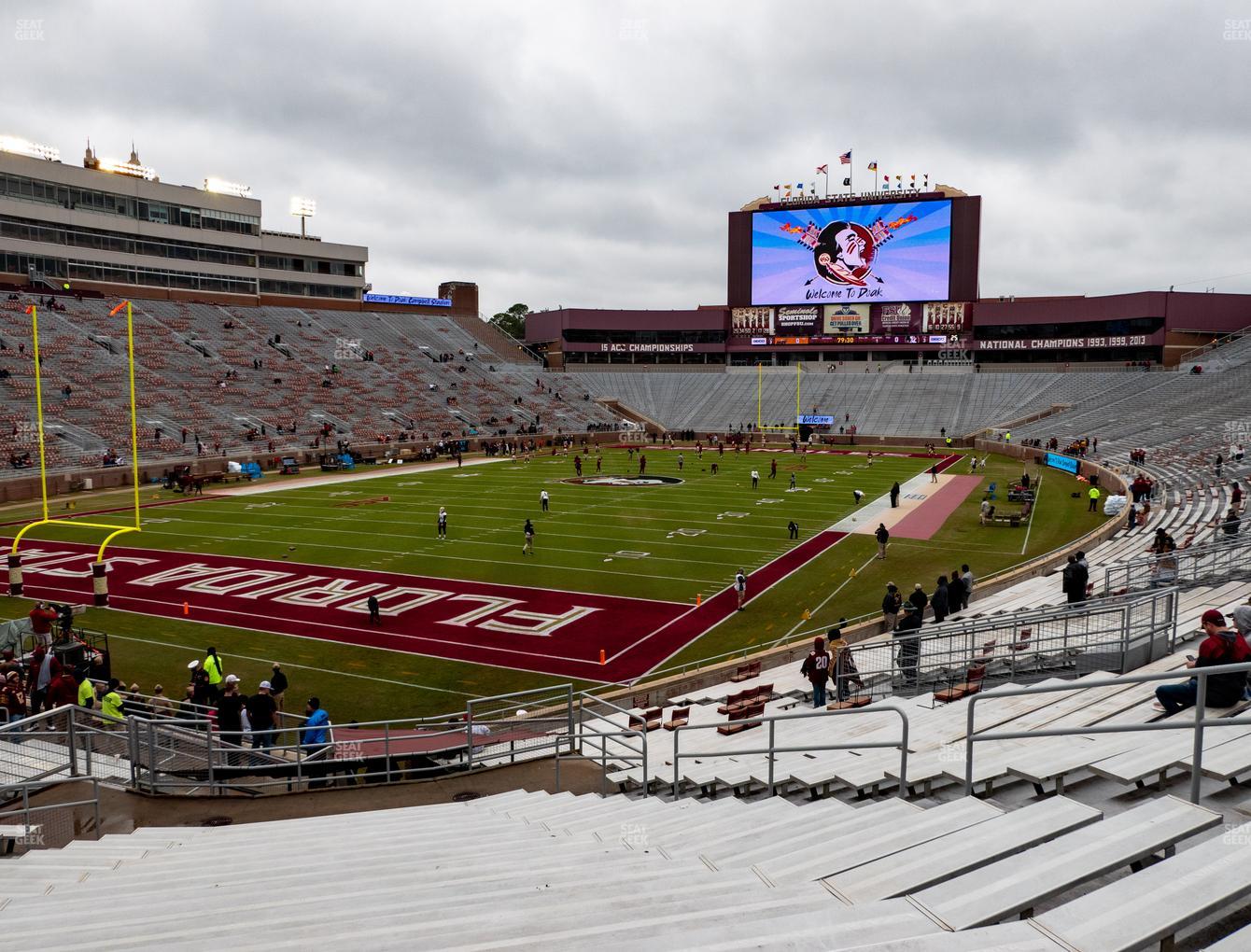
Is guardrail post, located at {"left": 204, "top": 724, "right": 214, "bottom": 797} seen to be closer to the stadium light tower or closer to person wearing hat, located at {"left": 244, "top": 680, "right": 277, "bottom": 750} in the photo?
person wearing hat, located at {"left": 244, "top": 680, "right": 277, "bottom": 750}

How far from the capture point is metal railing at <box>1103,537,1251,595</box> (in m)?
14.5

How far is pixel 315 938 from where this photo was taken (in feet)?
13.0

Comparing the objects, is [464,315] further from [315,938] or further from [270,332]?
[315,938]

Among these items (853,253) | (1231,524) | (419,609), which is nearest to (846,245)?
(853,253)

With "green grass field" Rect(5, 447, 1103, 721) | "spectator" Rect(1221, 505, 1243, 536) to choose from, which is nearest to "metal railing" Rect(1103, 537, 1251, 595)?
"spectator" Rect(1221, 505, 1243, 536)

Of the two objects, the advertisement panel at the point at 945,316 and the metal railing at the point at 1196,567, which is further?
the advertisement panel at the point at 945,316

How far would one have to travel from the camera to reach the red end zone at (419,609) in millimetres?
18562

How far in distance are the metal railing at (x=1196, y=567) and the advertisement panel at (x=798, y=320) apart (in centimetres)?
6884

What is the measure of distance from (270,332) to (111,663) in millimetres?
61231

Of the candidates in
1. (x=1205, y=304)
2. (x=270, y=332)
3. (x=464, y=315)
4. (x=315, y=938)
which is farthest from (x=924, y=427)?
(x=315, y=938)

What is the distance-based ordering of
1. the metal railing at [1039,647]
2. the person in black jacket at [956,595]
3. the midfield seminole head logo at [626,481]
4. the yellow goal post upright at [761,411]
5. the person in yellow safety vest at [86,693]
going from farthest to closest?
the yellow goal post upright at [761,411]
the midfield seminole head logo at [626,481]
the person in black jacket at [956,595]
the person in yellow safety vest at [86,693]
the metal railing at [1039,647]

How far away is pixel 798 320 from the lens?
275 feet

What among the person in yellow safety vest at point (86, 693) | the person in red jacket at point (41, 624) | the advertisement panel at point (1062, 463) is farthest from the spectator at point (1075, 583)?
the advertisement panel at point (1062, 463)

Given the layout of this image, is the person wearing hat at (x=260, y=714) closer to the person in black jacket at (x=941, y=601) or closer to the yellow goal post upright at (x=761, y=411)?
the person in black jacket at (x=941, y=601)
